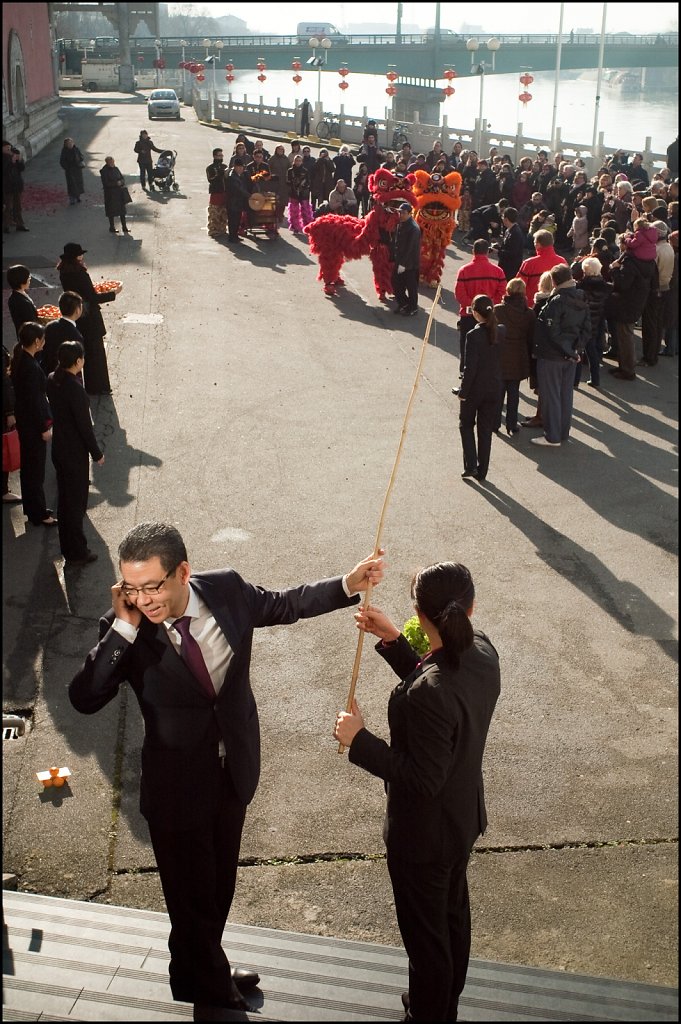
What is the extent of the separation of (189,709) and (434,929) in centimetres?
112

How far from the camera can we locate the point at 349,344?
48.7ft

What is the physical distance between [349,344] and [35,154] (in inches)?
1032

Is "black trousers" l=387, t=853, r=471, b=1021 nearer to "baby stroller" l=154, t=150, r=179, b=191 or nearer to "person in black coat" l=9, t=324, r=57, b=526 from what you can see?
"person in black coat" l=9, t=324, r=57, b=526

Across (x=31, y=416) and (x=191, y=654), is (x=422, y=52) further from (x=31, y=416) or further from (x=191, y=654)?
(x=191, y=654)

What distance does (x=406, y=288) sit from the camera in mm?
16188

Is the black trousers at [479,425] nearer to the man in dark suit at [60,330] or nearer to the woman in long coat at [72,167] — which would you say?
the man in dark suit at [60,330]

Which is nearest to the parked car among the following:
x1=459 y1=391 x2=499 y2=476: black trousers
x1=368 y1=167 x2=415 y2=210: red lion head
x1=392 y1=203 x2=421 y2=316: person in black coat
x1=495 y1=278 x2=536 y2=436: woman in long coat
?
x1=368 y1=167 x2=415 y2=210: red lion head

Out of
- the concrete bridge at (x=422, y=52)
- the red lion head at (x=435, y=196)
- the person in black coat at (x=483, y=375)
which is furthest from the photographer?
the concrete bridge at (x=422, y=52)

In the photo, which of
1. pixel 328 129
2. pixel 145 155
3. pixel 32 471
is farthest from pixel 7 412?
pixel 328 129

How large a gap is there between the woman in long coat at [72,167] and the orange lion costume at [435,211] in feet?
35.6

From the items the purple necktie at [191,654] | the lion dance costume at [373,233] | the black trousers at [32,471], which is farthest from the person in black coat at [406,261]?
the purple necktie at [191,654]

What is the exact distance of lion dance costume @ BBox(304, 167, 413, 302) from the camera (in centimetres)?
1583

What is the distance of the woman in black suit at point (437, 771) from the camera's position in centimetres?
338

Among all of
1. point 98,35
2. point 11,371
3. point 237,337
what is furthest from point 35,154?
point 98,35
